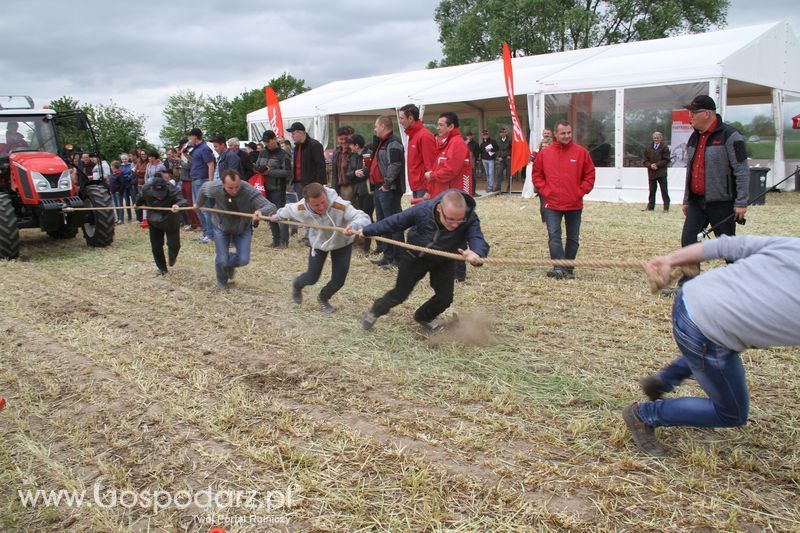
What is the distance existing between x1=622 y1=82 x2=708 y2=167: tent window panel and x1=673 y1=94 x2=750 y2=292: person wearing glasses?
350 inches

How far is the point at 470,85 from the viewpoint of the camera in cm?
1734

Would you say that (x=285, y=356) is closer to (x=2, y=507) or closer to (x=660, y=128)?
(x=2, y=507)

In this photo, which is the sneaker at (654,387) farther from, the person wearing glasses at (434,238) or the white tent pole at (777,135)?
the white tent pole at (777,135)

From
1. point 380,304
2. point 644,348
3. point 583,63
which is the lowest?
point 644,348

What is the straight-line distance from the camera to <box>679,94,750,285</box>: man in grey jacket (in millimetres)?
5332

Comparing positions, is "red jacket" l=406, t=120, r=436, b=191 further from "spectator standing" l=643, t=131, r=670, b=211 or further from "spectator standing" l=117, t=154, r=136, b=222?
"spectator standing" l=117, t=154, r=136, b=222

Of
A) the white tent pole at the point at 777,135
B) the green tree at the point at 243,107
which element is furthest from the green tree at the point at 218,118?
the white tent pole at the point at 777,135

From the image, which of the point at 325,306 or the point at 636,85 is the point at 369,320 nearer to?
the point at 325,306

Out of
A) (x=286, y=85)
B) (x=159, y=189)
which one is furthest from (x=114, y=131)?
(x=286, y=85)

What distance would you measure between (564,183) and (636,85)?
8.87 metres

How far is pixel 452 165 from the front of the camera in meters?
6.71

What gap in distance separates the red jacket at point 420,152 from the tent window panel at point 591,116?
885cm

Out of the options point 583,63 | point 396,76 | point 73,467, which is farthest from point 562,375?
point 396,76

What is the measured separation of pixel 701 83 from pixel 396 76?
12174 mm
